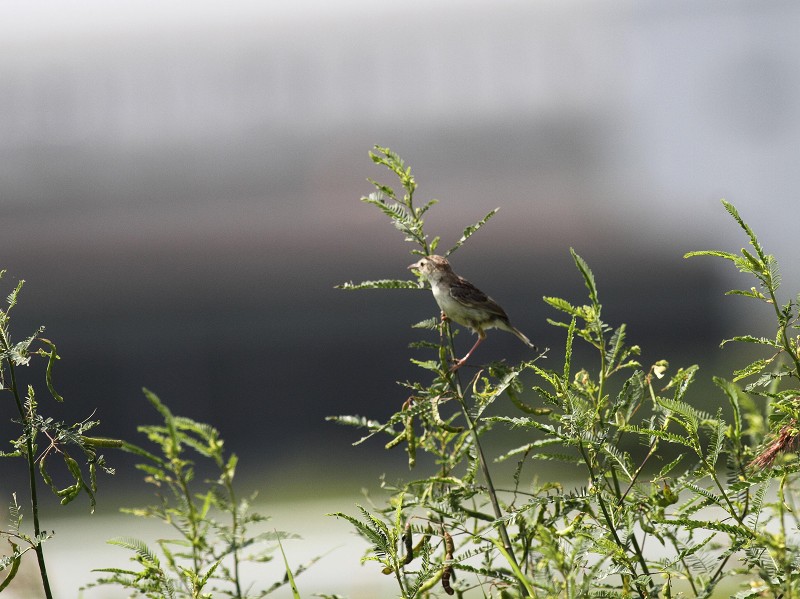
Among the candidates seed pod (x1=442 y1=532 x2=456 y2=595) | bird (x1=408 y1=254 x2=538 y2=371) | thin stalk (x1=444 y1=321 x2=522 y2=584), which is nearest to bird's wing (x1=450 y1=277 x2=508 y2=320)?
bird (x1=408 y1=254 x2=538 y2=371)

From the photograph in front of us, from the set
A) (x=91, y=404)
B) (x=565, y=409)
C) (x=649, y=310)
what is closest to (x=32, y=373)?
(x=91, y=404)

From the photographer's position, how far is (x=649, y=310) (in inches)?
953

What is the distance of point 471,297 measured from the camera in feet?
10.4

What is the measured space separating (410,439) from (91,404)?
2059 centimetres

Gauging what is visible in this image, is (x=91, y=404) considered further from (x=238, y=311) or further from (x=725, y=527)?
(x=725, y=527)

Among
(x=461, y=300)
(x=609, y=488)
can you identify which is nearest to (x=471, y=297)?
(x=461, y=300)

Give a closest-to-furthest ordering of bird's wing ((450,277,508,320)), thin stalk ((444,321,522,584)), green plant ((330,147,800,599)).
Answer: green plant ((330,147,800,599)) → thin stalk ((444,321,522,584)) → bird's wing ((450,277,508,320))

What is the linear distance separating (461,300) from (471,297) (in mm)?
70

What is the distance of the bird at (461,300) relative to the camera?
114 inches

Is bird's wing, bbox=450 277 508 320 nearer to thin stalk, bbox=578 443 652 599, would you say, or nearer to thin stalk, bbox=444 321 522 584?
thin stalk, bbox=444 321 522 584

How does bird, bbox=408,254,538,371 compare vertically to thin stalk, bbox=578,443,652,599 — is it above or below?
above

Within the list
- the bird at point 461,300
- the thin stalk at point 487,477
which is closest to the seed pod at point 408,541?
the thin stalk at point 487,477

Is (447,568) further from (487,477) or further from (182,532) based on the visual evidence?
(182,532)

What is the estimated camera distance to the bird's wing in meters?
3.05
